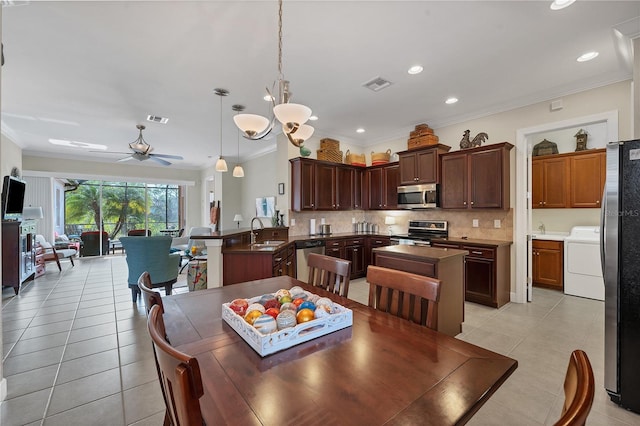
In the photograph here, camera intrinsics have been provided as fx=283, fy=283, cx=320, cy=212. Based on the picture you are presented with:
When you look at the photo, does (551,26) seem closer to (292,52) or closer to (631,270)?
(631,270)

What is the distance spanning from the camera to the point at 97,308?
3.79 m

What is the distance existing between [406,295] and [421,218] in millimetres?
3873

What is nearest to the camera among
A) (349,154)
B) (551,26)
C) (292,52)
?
(551,26)

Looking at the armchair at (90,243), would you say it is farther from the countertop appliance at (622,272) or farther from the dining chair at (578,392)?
the countertop appliance at (622,272)

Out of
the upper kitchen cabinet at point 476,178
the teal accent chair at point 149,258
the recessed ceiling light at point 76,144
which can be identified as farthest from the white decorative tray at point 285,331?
the recessed ceiling light at point 76,144

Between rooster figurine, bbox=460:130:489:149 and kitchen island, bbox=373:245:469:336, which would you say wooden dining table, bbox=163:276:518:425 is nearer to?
kitchen island, bbox=373:245:469:336

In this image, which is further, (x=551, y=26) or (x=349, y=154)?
(x=349, y=154)

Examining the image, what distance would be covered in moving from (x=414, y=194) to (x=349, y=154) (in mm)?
1613

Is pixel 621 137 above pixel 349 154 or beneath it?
beneath

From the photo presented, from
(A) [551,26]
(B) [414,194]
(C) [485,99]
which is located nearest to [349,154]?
(B) [414,194]

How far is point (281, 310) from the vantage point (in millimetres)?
1325

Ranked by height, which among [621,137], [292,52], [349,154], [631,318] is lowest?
[631,318]

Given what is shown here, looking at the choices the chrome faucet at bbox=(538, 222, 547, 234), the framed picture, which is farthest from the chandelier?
the chrome faucet at bbox=(538, 222, 547, 234)

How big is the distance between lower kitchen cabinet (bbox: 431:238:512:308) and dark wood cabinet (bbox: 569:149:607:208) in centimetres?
178
